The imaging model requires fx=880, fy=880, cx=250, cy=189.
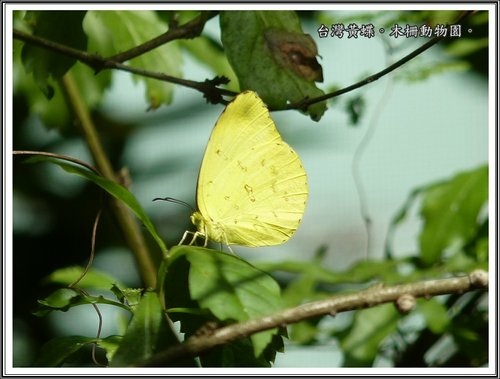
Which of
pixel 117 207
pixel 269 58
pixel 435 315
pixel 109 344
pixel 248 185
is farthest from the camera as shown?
pixel 435 315

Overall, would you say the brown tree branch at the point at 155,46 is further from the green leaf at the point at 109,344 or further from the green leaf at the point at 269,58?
the green leaf at the point at 109,344

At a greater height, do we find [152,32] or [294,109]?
[152,32]

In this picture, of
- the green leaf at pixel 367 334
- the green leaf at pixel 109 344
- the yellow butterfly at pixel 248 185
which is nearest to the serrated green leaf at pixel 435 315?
the green leaf at pixel 367 334

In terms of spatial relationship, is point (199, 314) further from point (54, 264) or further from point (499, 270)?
point (54, 264)

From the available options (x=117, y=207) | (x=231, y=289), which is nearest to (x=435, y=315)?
(x=117, y=207)

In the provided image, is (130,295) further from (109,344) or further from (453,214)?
(453,214)

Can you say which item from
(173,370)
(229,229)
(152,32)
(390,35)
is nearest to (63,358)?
(173,370)
